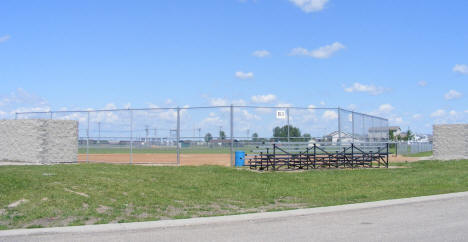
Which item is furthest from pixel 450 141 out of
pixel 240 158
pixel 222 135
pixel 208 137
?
pixel 208 137

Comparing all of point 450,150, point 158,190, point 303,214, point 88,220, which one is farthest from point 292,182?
point 450,150

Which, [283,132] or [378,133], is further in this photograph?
[378,133]

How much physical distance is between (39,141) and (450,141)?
24658 millimetres

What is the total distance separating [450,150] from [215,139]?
1574 centimetres

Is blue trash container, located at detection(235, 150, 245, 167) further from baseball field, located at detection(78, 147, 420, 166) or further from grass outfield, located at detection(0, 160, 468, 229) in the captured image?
grass outfield, located at detection(0, 160, 468, 229)

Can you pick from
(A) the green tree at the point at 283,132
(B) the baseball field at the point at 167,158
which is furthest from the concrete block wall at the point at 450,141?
(A) the green tree at the point at 283,132

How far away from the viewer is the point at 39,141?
24453mm

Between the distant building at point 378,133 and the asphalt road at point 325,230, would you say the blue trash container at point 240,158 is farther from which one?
the distant building at point 378,133

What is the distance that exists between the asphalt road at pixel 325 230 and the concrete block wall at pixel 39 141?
17.4 m

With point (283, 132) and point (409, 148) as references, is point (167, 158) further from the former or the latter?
point (409, 148)

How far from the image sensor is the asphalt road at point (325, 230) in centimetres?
802

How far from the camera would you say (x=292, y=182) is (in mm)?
17031

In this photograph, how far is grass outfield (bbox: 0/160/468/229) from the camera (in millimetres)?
10594

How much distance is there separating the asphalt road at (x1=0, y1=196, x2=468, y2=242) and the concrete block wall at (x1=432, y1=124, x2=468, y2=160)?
2137 cm
